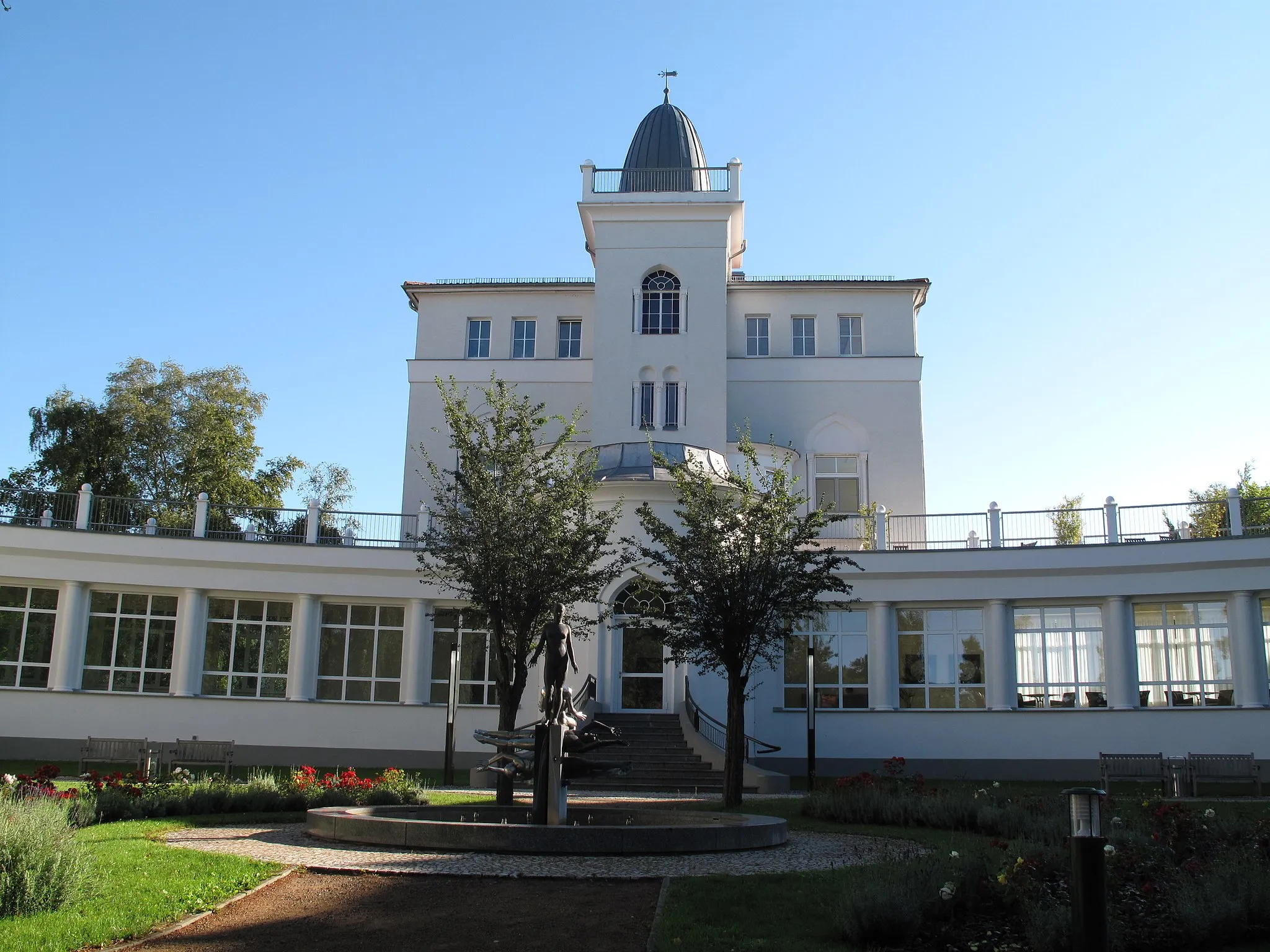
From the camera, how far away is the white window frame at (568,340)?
1510 inches

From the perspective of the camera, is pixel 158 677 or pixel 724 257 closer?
pixel 158 677

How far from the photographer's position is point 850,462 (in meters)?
36.8

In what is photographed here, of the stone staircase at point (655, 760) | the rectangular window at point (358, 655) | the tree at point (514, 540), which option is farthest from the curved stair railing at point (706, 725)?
the rectangular window at point (358, 655)

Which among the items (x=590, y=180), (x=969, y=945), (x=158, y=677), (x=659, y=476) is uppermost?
(x=590, y=180)

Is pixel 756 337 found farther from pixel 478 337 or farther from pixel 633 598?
pixel 633 598

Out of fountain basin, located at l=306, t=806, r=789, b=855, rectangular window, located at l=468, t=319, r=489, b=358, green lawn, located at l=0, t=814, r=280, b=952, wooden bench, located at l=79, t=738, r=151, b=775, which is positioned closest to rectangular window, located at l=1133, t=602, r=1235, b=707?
fountain basin, located at l=306, t=806, r=789, b=855

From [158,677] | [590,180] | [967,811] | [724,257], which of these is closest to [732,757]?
[967,811]

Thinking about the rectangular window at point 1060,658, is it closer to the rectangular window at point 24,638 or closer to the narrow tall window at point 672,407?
the narrow tall window at point 672,407

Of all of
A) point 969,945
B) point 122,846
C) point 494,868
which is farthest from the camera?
point 122,846

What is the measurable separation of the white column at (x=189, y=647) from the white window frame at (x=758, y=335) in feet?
61.1

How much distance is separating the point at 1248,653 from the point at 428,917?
79.4 ft

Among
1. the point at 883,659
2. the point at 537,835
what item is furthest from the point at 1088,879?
the point at 883,659

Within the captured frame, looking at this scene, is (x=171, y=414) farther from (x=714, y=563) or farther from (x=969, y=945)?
(x=969, y=945)

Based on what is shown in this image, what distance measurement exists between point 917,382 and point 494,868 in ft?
95.5
